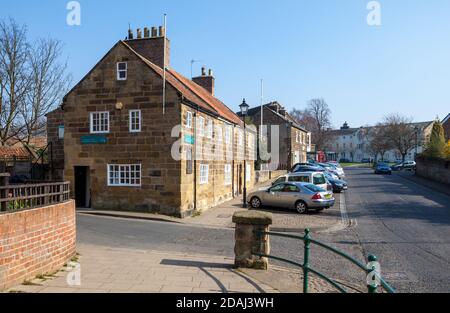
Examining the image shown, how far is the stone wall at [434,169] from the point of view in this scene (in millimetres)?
32688

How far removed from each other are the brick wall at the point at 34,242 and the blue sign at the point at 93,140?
1095cm

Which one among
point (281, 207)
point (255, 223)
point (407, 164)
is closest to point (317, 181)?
point (281, 207)

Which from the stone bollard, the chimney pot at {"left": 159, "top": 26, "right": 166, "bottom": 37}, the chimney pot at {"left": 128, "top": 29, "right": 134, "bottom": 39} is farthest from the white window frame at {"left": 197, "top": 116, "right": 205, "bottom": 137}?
the stone bollard

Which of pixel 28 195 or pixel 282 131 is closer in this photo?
pixel 28 195

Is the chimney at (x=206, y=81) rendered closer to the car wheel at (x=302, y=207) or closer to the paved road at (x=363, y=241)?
the car wheel at (x=302, y=207)

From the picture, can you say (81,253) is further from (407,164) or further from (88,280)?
(407,164)

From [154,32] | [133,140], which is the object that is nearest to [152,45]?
[154,32]

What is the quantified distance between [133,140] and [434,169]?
29.8m

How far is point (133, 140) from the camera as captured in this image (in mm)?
19438

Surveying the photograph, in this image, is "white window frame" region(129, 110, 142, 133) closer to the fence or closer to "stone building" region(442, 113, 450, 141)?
the fence

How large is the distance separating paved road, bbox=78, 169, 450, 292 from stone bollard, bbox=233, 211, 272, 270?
5.96 feet

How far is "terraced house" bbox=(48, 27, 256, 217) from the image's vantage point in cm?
1872


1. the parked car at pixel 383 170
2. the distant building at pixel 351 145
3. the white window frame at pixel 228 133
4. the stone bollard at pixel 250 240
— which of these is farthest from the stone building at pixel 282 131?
the distant building at pixel 351 145

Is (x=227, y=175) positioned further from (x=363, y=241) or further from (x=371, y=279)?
(x=371, y=279)
